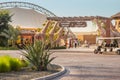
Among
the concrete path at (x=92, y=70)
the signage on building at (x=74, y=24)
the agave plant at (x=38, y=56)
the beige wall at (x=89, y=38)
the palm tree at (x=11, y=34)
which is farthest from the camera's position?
the beige wall at (x=89, y=38)

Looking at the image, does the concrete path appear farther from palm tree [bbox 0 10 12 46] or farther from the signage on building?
palm tree [bbox 0 10 12 46]

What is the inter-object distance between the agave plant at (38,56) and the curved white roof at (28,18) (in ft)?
316

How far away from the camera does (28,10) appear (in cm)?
11900

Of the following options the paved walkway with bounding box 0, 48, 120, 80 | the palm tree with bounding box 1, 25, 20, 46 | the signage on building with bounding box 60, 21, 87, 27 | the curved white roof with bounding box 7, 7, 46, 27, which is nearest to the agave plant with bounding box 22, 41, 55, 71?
the paved walkway with bounding box 0, 48, 120, 80

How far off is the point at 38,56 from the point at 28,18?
102 meters

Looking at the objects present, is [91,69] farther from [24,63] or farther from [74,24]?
[74,24]

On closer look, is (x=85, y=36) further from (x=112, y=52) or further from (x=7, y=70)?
(x=7, y=70)

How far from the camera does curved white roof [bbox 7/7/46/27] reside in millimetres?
119438

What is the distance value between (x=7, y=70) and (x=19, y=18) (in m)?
103

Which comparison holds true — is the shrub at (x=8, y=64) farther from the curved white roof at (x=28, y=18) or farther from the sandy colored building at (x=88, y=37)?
the curved white roof at (x=28, y=18)

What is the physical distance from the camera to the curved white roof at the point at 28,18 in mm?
119438

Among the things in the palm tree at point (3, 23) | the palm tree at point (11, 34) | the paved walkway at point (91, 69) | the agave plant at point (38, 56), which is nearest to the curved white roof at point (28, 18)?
the palm tree at point (11, 34)

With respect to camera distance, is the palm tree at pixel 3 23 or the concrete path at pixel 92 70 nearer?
the concrete path at pixel 92 70

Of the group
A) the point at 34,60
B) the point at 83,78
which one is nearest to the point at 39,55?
the point at 34,60
